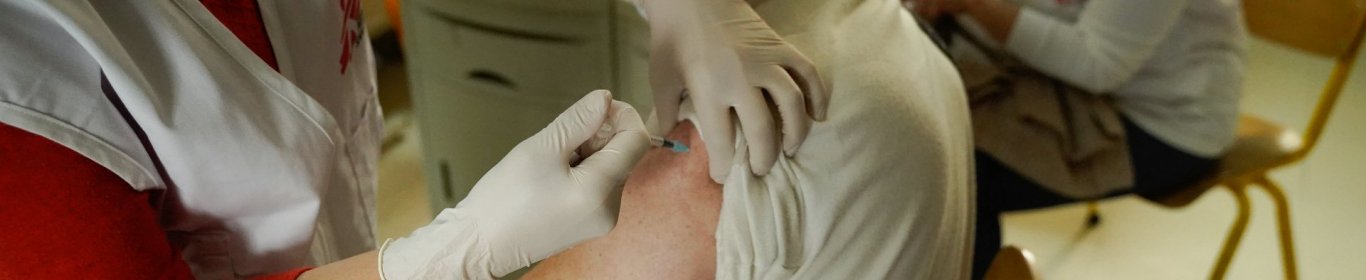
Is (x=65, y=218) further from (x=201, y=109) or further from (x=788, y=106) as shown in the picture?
(x=788, y=106)

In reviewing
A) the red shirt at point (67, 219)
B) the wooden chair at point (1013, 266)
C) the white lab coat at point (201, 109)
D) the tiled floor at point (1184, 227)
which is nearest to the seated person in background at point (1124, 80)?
the tiled floor at point (1184, 227)

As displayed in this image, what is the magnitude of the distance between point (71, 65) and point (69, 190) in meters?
0.08

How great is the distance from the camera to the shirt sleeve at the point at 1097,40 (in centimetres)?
127

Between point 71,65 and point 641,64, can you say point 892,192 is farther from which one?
point 71,65

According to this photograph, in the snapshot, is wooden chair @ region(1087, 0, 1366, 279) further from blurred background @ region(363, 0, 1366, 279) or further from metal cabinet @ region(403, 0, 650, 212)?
metal cabinet @ region(403, 0, 650, 212)

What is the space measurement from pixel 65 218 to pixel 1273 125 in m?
1.62

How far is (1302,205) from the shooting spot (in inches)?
84.1

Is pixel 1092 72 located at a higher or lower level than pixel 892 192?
lower

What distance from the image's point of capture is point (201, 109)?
635mm

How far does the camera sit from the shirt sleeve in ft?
4.18

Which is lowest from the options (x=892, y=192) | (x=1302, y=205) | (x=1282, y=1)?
(x=1302, y=205)

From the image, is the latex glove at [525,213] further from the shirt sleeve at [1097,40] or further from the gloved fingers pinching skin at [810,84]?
the shirt sleeve at [1097,40]


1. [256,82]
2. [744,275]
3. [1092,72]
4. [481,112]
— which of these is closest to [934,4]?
[1092,72]

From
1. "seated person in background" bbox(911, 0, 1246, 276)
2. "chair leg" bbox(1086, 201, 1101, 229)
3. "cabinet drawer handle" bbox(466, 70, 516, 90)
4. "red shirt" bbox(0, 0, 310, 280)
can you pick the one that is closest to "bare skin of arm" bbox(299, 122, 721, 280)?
"red shirt" bbox(0, 0, 310, 280)
